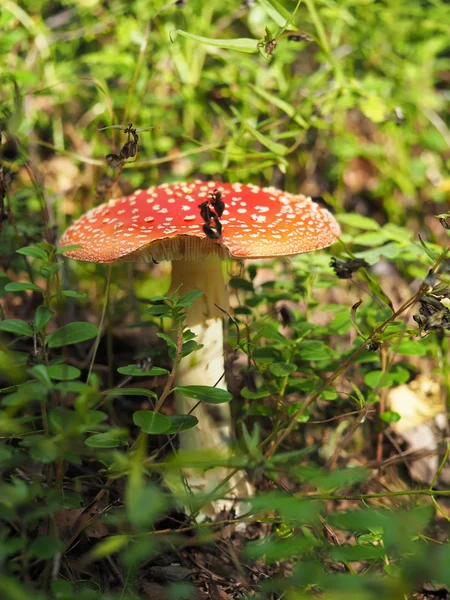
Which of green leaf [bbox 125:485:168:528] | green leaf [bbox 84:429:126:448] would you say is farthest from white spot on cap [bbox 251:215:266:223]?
green leaf [bbox 125:485:168:528]

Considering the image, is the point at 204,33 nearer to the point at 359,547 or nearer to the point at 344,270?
the point at 344,270

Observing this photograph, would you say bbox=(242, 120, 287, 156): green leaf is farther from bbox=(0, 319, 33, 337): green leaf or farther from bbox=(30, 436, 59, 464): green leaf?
bbox=(30, 436, 59, 464): green leaf

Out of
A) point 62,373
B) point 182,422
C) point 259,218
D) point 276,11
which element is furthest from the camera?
point 276,11

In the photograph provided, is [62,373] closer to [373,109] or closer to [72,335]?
[72,335]

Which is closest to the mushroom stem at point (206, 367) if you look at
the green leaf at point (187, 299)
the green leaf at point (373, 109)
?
the green leaf at point (187, 299)

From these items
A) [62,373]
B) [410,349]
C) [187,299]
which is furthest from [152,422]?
[410,349]
